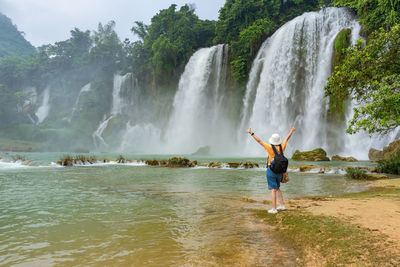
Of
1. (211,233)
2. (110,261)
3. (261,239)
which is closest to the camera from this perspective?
(110,261)

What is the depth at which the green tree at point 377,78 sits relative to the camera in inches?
287

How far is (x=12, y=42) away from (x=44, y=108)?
177ft

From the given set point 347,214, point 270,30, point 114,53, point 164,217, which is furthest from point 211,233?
point 114,53

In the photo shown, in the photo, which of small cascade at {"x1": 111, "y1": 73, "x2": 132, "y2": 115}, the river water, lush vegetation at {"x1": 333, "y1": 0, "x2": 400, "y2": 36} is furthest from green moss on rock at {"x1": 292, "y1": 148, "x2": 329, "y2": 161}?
small cascade at {"x1": 111, "y1": 73, "x2": 132, "y2": 115}

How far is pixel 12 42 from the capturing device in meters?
97.6

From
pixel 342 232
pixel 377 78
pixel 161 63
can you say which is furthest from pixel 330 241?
pixel 161 63

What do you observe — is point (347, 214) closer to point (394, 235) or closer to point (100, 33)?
point (394, 235)

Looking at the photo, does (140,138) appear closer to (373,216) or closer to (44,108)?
(44,108)

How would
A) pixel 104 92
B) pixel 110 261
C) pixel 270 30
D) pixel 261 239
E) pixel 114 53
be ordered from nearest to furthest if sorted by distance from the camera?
pixel 110 261 < pixel 261 239 < pixel 270 30 < pixel 104 92 < pixel 114 53

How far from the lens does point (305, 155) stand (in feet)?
67.1

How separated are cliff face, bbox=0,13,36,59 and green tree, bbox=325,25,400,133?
98998 mm

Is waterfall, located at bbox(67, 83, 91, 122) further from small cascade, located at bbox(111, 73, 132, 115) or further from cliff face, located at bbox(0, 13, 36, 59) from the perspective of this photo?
cliff face, located at bbox(0, 13, 36, 59)

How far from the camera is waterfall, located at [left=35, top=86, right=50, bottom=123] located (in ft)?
203

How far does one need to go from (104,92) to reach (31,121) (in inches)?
699
